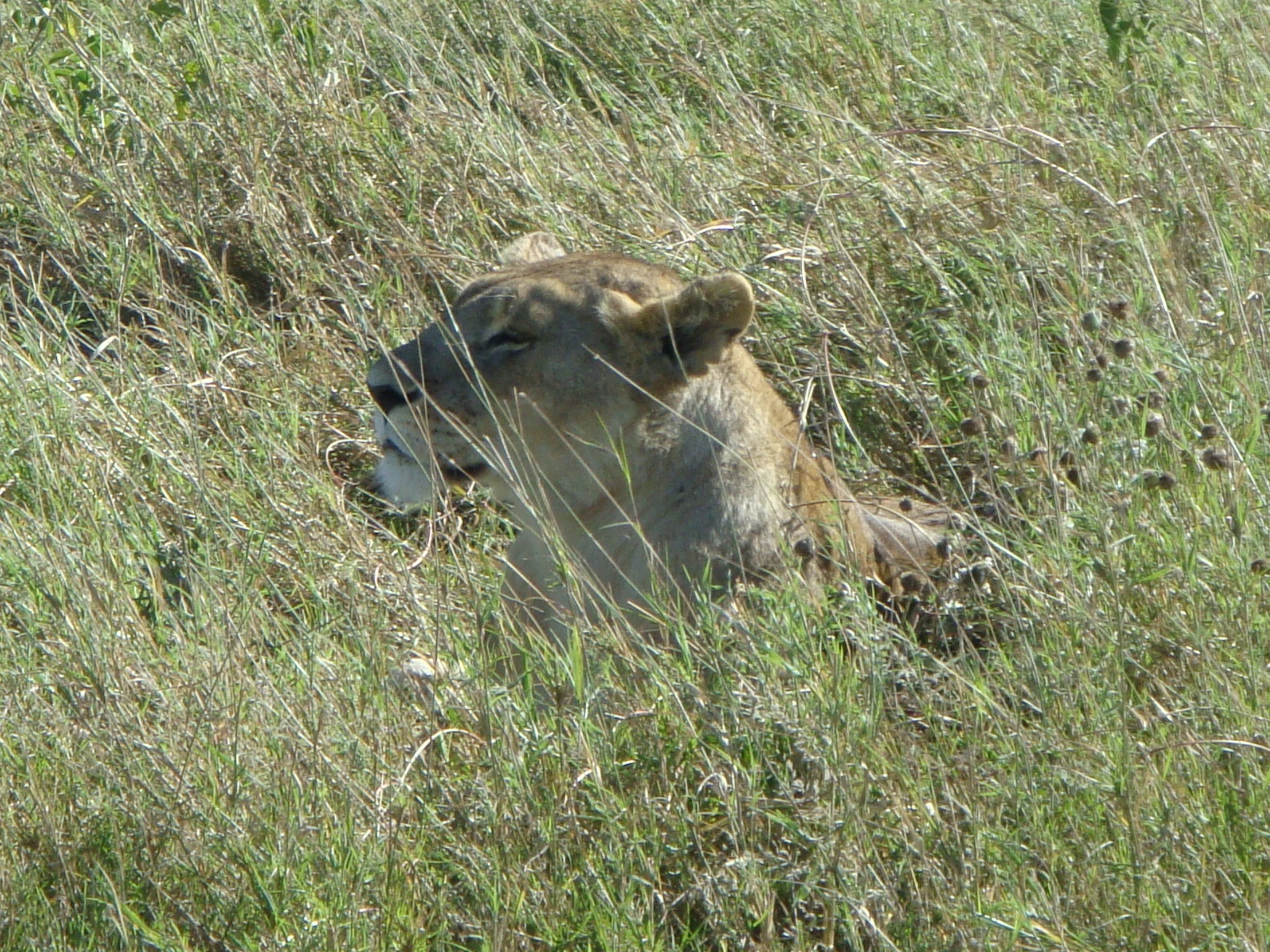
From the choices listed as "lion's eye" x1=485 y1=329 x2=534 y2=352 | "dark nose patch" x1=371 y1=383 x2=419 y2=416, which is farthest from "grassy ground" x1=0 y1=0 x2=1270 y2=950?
"lion's eye" x1=485 y1=329 x2=534 y2=352

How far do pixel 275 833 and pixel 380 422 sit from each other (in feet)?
4.37

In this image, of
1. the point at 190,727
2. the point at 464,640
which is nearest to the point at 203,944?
→ the point at 190,727

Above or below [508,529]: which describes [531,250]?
above

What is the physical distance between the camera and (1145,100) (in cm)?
542

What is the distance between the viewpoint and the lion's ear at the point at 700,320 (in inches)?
138

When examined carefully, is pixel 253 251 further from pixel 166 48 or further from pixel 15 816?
pixel 15 816

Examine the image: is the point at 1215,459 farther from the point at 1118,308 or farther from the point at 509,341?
the point at 509,341

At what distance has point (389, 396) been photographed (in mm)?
3670

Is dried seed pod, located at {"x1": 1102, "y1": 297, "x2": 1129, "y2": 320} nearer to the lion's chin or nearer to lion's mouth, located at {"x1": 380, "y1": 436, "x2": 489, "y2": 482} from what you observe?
lion's mouth, located at {"x1": 380, "y1": 436, "x2": 489, "y2": 482}

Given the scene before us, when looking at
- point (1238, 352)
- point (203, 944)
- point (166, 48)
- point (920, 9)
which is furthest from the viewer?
point (920, 9)

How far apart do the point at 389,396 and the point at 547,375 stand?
0.35m

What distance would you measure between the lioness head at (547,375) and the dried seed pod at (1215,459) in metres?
1.03

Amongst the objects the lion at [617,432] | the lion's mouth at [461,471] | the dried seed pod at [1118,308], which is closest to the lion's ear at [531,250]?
the lion at [617,432]

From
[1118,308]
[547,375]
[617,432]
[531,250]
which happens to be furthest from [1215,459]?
[531,250]
